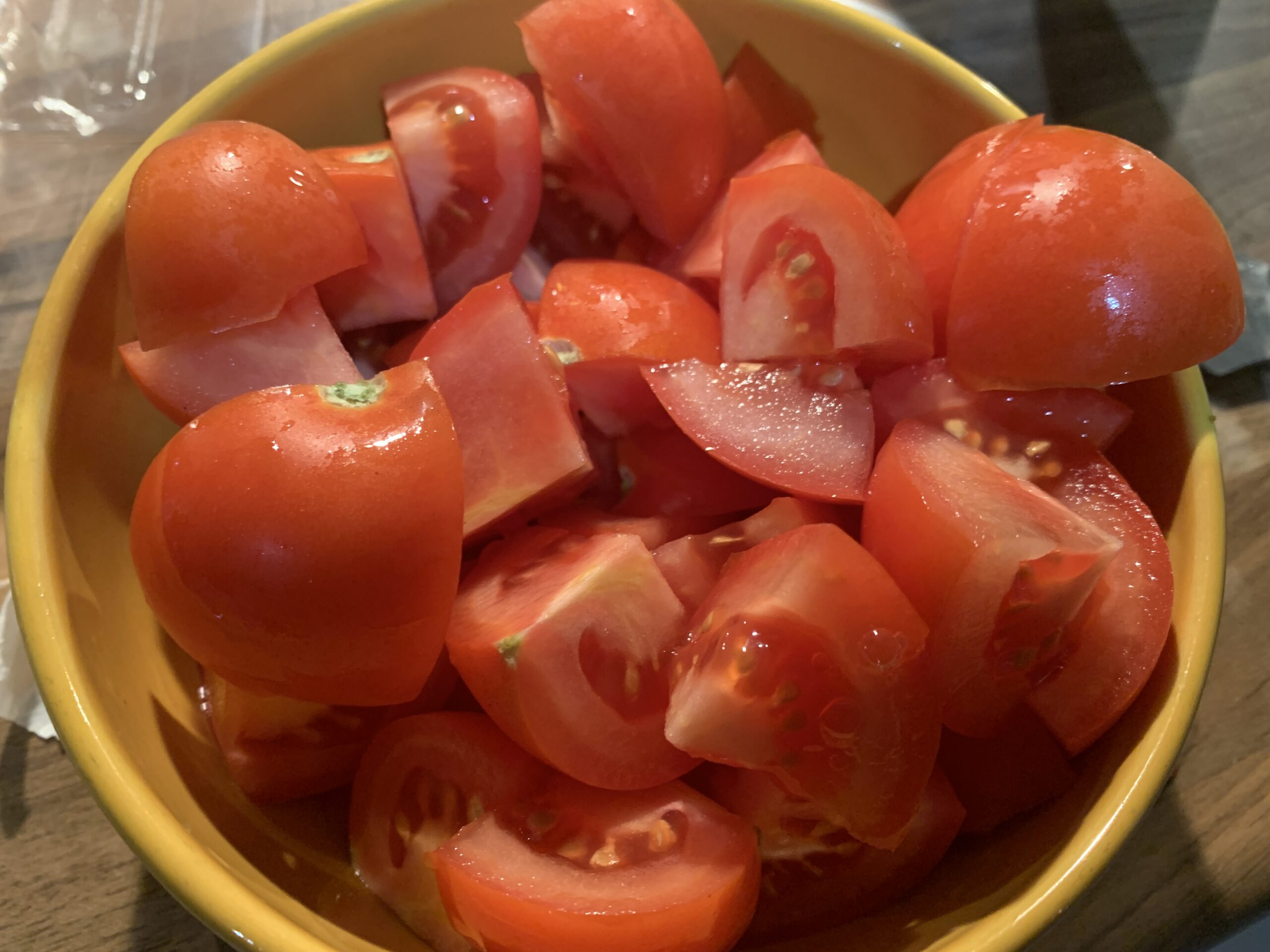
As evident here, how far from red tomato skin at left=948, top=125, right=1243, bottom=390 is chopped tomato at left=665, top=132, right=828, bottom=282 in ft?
0.69

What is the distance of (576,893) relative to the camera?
1.88 ft

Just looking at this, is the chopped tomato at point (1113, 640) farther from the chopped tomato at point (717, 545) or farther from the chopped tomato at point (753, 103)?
the chopped tomato at point (753, 103)

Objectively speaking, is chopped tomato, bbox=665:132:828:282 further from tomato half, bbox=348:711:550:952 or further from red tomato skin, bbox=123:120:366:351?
tomato half, bbox=348:711:550:952

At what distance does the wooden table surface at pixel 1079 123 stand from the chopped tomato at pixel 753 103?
17.0 inches

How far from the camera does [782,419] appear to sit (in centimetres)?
69

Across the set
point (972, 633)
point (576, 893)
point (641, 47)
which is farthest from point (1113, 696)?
point (641, 47)

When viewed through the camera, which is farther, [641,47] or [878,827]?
[641,47]

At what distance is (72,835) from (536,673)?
0.45m

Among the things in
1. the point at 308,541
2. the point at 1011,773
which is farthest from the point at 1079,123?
the point at 308,541

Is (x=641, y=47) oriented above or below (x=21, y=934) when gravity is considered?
above

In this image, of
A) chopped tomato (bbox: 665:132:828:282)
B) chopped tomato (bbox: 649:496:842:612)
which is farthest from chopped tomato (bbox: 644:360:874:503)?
chopped tomato (bbox: 665:132:828:282)

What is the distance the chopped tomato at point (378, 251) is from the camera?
75cm

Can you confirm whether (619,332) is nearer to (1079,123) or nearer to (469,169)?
(469,169)

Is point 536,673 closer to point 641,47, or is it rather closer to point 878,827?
point 878,827
